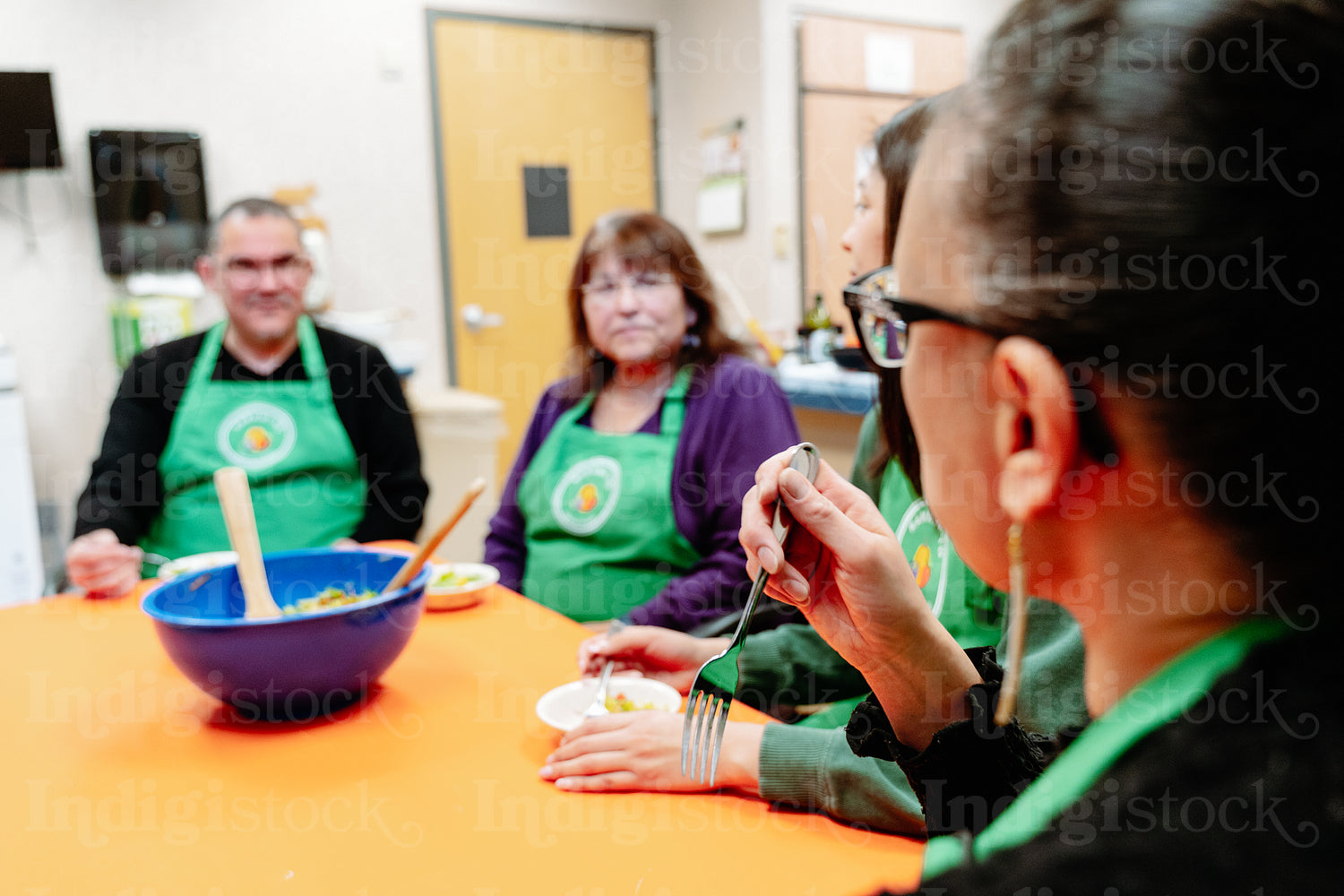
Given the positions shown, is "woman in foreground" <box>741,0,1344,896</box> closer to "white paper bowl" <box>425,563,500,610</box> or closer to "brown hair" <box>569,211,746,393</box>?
"white paper bowl" <box>425,563,500,610</box>

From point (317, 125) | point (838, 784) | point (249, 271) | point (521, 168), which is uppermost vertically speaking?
point (317, 125)

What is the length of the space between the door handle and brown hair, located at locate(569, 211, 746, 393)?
6.85 ft

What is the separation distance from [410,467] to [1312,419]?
202 cm

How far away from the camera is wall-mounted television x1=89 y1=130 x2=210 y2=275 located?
10.6 ft

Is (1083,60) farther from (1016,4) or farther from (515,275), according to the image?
(515,275)

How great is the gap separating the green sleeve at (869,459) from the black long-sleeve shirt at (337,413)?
1129mm

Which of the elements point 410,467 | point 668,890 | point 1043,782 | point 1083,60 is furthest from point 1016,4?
point 410,467

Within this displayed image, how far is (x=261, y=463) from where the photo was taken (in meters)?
2.03

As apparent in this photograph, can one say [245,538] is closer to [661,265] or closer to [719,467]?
[719,467]

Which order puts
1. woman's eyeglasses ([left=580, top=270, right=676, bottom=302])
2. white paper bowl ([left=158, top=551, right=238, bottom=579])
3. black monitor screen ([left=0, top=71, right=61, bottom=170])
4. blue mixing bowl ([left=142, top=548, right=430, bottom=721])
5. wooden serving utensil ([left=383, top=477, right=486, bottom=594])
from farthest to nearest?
black monitor screen ([left=0, top=71, right=61, bottom=170]) < woman's eyeglasses ([left=580, top=270, right=676, bottom=302]) < white paper bowl ([left=158, top=551, right=238, bottom=579]) < wooden serving utensil ([left=383, top=477, right=486, bottom=594]) < blue mixing bowl ([left=142, top=548, right=430, bottom=721])

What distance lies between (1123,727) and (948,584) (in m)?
0.65

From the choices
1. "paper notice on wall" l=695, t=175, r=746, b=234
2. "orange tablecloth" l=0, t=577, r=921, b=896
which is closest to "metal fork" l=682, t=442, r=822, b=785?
"orange tablecloth" l=0, t=577, r=921, b=896

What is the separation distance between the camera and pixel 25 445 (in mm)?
2969

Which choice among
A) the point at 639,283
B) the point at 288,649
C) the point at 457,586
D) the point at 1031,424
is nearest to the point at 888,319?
the point at 1031,424
